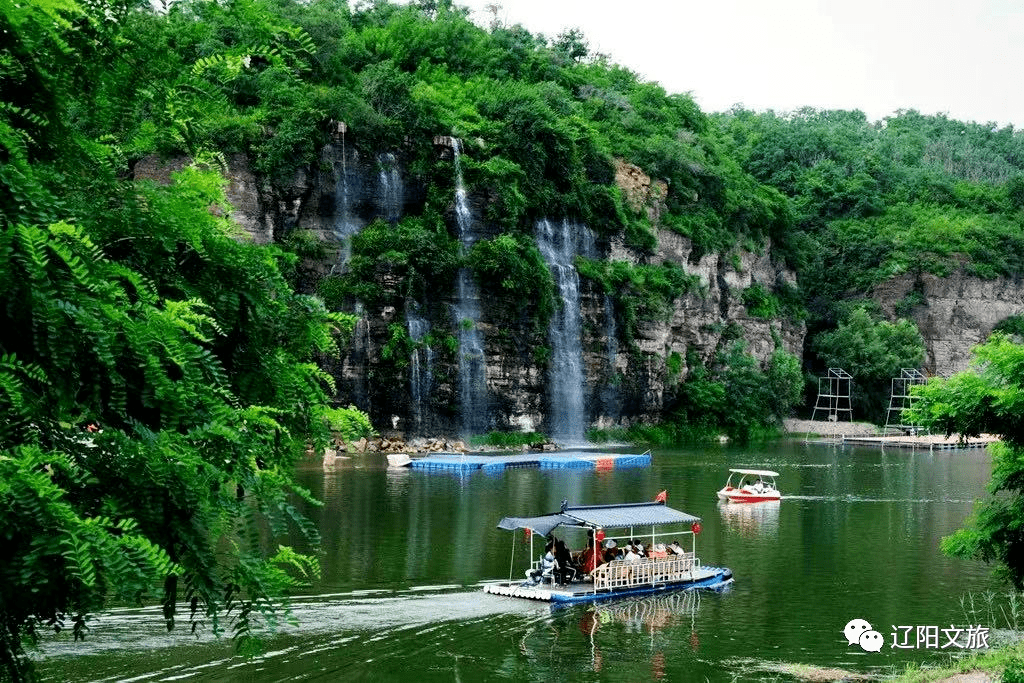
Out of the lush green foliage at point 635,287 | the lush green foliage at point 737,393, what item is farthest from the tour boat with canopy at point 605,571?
the lush green foliage at point 737,393

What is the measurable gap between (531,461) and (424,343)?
10.5 meters

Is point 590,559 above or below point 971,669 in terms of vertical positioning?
above

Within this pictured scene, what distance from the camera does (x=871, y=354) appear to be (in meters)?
86.6

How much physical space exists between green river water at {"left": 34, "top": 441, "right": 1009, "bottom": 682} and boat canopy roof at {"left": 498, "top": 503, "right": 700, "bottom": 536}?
1.82 m

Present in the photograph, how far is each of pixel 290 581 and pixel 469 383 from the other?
5606 cm

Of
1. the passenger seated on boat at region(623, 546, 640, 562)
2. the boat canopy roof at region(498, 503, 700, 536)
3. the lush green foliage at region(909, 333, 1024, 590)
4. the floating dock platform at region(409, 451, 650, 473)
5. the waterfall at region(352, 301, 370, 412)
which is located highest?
the waterfall at region(352, 301, 370, 412)

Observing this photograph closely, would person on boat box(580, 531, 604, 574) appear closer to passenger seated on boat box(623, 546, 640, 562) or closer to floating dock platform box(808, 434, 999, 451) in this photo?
passenger seated on boat box(623, 546, 640, 562)

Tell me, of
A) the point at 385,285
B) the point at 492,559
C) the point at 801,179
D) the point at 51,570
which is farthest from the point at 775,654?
the point at 801,179

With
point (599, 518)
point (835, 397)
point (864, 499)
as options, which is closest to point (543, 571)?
point (599, 518)

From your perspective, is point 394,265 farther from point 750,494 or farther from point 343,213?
point 750,494

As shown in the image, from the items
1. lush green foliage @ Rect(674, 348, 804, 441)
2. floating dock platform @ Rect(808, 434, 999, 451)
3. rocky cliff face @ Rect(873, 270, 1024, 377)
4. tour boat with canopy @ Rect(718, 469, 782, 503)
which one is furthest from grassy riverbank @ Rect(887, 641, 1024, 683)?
rocky cliff face @ Rect(873, 270, 1024, 377)

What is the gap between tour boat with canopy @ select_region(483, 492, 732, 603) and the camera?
82.3ft

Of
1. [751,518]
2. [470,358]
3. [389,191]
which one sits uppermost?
[389,191]

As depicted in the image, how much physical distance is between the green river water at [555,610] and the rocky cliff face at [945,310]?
51886 millimetres
